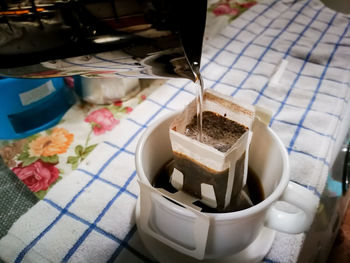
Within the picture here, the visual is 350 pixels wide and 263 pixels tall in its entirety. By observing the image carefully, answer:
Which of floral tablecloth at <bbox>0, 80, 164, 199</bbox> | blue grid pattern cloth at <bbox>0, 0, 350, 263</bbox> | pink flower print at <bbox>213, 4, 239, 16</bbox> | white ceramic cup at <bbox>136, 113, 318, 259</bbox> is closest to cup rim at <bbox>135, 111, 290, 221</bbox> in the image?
white ceramic cup at <bbox>136, 113, 318, 259</bbox>

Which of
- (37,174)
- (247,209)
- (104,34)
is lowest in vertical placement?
(37,174)

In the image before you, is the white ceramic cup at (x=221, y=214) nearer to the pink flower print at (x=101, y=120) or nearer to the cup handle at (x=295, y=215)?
the cup handle at (x=295, y=215)

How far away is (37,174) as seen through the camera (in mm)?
479

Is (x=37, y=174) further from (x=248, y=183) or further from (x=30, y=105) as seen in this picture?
(x=248, y=183)

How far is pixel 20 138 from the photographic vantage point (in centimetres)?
55

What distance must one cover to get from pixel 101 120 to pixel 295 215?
0.39 meters

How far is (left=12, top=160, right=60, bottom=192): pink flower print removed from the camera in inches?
18.2

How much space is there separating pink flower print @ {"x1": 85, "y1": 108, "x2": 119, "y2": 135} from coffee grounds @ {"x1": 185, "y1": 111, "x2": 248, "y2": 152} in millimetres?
264

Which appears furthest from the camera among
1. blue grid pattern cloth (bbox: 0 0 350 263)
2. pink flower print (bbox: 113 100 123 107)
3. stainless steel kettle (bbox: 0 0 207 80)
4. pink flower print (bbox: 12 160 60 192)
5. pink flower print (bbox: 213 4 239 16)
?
pink flower print (bbox: 213 4 239 16)

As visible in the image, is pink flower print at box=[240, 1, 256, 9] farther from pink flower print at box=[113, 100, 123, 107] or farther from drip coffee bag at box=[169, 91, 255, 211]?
drip coffee bag at box=[169, 91, 255, 211]

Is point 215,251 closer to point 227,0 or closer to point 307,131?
point 307,131

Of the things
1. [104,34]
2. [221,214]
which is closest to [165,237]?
[221,214]

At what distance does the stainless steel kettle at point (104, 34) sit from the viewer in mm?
227

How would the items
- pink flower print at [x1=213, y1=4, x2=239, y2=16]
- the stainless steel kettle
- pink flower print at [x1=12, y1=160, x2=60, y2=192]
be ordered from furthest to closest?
pink flower print at [x1=213, y1=4, x2=239, y2=16] → pink flower print at [x1=12, y1=160, x2=60, y2=192] → the stainless steel kettle
